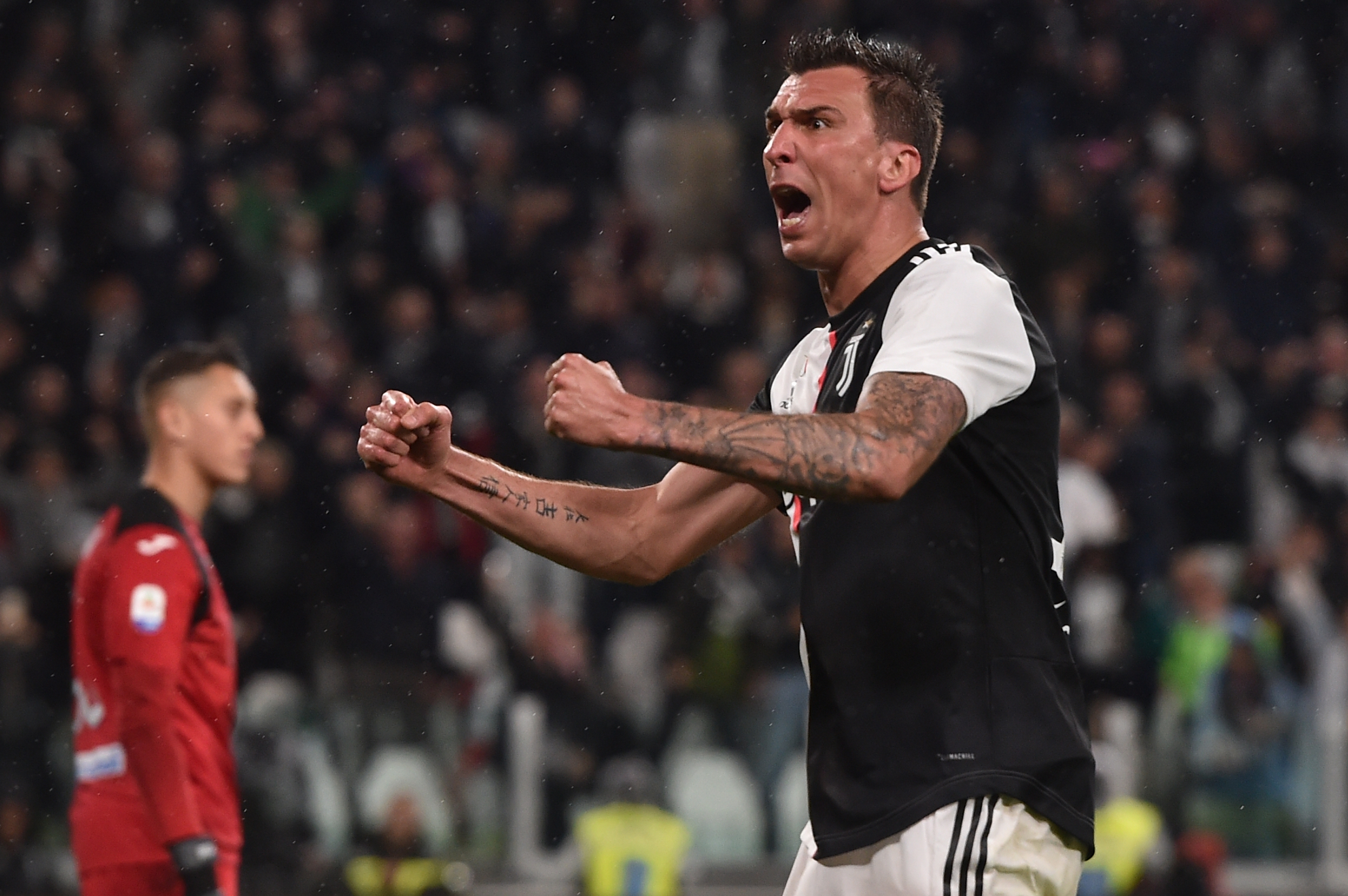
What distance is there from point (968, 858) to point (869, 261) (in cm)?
119

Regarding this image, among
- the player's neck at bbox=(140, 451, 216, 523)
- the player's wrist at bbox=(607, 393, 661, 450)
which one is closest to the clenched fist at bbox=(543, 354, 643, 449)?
the player's wrist at bbox=(607, 393, 661, 450)

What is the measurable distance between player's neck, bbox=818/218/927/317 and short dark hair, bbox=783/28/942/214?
0.19ft

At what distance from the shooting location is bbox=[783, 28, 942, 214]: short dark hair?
3516 mm

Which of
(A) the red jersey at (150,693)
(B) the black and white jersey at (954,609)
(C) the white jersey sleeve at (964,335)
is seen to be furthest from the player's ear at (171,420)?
(C) the white jersey sleeve at (964,335)

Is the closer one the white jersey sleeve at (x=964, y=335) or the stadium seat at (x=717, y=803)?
the white jersey sleeve at (x=964, y=335)

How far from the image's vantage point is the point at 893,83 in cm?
356

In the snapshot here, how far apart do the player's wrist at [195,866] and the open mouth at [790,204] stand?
92.5 inches

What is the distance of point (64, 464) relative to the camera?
32.4 ft

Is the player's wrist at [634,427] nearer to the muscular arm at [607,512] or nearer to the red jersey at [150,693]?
the muscular arm at [607,512]

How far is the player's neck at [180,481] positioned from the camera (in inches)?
205

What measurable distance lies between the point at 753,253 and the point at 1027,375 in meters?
8.86

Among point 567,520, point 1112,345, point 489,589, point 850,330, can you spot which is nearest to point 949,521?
point 850,330

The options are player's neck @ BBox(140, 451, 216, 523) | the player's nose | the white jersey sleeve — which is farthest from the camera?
player's neck @ BBox(140, 451, 216, 523)

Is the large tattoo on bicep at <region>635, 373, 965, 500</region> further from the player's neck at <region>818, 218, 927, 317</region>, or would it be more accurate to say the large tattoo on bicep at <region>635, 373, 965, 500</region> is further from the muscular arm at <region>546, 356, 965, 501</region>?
the player's neck at <region>818, 218, 927, 317</region>
